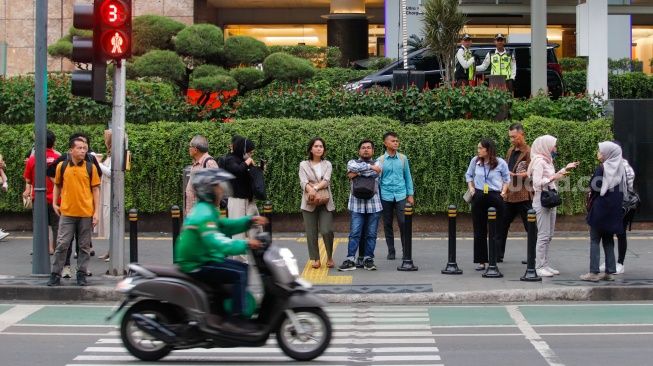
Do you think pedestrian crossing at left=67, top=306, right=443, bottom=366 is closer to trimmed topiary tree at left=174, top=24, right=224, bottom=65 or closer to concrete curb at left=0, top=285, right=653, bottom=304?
concrete curb at left=0, top=285, right=653, bottom=304

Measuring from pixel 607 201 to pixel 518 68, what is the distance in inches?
429

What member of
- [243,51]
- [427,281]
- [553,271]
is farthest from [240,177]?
[243,51]

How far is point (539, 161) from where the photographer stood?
46.7 ft

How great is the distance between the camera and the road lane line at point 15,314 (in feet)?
39.8

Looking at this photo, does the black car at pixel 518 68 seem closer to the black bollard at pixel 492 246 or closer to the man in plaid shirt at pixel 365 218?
the man in plaid shirt at pixel 365 218

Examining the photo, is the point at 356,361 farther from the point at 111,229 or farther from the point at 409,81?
the point at 409,81

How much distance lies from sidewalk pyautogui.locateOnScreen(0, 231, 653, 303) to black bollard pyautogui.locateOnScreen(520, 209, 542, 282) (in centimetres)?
13

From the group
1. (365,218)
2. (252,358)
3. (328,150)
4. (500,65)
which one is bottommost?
(252,358)

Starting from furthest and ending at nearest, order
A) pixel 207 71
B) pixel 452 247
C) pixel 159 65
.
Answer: pixel 207 71
pixel 159 65
pixel 452 247

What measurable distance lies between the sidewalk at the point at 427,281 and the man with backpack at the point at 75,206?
318 millimetres

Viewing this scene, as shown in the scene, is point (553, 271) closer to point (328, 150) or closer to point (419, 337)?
point (419, 337)

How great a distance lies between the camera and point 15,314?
12.7 meters

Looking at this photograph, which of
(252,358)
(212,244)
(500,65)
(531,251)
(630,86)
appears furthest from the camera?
(630,86)

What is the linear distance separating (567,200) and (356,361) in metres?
9.65
